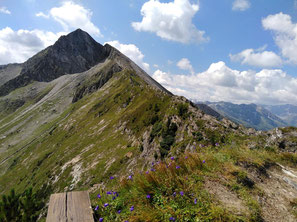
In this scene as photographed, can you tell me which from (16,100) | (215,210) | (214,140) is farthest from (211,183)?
(16,100)

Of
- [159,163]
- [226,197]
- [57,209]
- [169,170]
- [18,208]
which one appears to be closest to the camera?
[57,209]

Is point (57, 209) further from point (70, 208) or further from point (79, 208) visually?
point (79, 208)

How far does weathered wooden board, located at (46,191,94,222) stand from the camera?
133 inches

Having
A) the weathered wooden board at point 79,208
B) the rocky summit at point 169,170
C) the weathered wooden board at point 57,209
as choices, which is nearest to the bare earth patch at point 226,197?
the rocky summit at point 169,170

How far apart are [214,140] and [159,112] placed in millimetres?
19756

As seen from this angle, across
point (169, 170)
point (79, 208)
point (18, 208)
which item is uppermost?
point (169, 170)

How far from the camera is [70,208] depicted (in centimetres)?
365

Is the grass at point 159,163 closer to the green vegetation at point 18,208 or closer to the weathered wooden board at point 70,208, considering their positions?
the weathered wooden board at point 70,208

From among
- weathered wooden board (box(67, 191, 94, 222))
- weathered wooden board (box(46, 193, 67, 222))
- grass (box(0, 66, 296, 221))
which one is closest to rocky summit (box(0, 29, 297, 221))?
grass (box(0, 66, 296, 221))

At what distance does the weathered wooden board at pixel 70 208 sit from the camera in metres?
3.39

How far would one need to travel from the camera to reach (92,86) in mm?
136000

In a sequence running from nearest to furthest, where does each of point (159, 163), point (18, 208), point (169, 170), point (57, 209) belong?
1. point (57, 209)
2. point (169, 170)
3. point (159, 163)
4. point (18, 208)

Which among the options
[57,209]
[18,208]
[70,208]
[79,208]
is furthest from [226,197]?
[18,208]

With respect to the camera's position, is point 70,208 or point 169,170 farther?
point 169,170
